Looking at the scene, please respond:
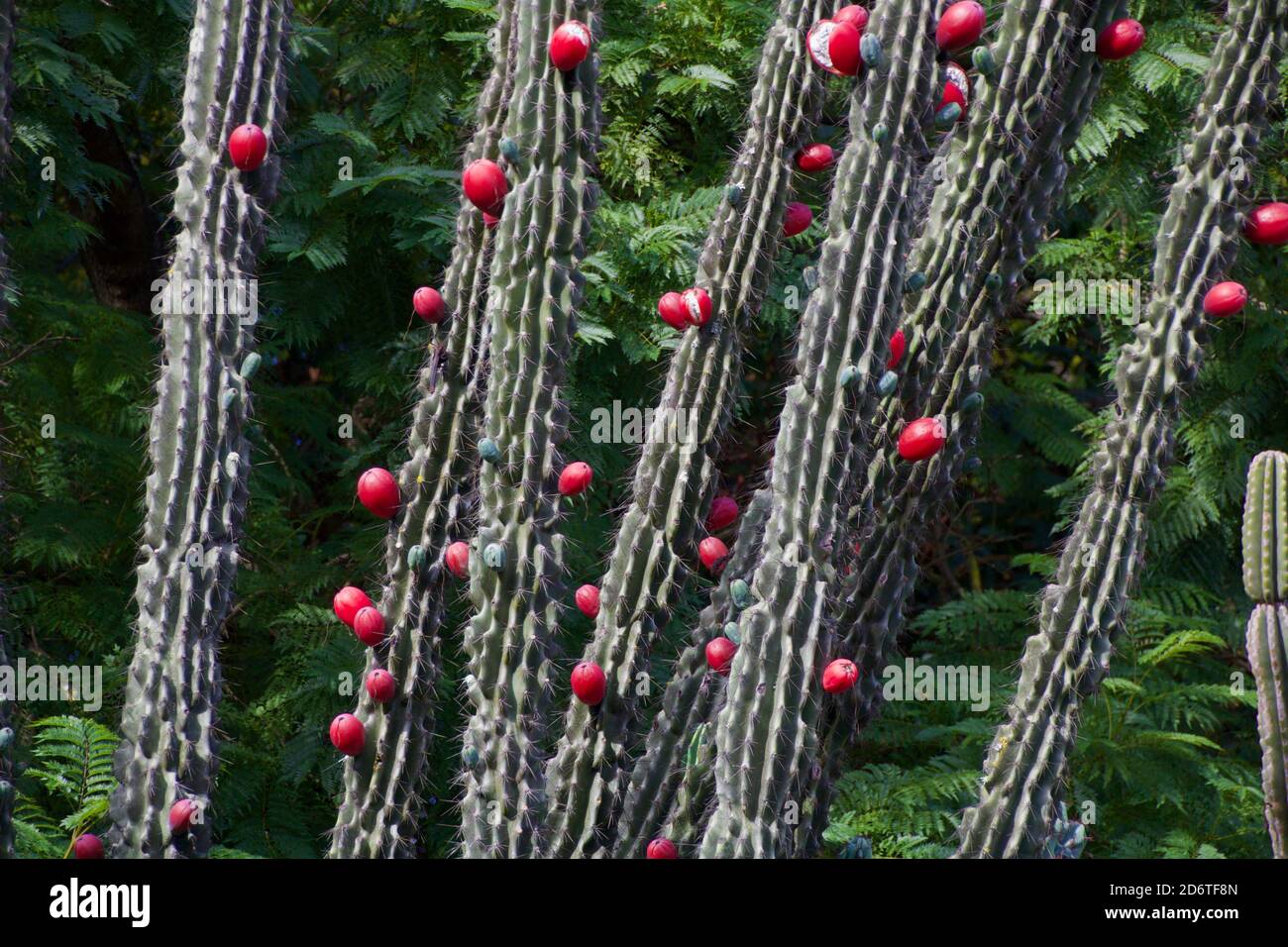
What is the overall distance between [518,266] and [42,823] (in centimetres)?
225

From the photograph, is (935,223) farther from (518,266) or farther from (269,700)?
(269,700)

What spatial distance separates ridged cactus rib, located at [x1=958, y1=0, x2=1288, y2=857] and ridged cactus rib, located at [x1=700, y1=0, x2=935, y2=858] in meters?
0.55

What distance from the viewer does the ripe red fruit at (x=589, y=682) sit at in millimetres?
3293

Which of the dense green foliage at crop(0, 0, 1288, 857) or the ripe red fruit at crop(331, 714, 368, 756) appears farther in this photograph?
the dense green foliage at crop(0, 0, 1288, 857)

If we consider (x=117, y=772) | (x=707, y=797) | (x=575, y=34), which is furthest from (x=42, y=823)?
(x=575, y=34)

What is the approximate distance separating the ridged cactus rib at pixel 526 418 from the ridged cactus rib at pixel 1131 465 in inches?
43.1

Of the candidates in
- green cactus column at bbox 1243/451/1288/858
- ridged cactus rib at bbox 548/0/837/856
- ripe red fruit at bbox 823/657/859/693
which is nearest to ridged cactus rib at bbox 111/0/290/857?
ridged cactus rib at bbox 548/0/837/856

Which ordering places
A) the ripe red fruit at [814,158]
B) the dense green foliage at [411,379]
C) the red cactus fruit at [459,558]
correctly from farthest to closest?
the dense green foliage at [411,379] < the ripe red fruit at [814,158] < the red cactus fruit at [459,558]

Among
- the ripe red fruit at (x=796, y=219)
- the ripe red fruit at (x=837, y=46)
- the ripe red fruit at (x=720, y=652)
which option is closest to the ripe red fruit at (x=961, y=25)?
the ripe red fruit at (x=837, y=46)

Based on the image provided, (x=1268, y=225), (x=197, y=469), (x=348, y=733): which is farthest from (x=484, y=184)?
(x=1268, y=225)

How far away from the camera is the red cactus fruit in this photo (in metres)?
3.32

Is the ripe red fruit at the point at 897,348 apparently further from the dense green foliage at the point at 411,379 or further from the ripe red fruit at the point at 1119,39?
the dense green foliage at the point at 411,379

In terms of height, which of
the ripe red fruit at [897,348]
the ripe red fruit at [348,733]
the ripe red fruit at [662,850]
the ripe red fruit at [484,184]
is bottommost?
the ripe red fruit at [662,850]

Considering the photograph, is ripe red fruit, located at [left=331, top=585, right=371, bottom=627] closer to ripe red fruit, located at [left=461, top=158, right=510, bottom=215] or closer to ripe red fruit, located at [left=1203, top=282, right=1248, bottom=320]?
ripe red fruit, located at [left=461, top=158, right=510, bottom=215]
